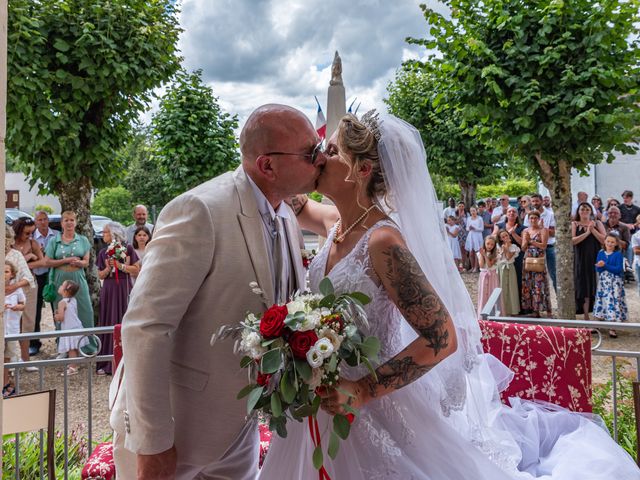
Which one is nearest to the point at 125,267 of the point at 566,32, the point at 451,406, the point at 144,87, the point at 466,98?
the point at 144,87

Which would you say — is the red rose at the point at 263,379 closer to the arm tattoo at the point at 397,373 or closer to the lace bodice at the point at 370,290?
the arm tattoo at the point at 397,373

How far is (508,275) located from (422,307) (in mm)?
8404

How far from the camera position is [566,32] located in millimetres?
7211

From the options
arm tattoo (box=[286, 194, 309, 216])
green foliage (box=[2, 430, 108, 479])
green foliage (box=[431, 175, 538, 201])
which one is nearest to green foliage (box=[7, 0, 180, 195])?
green foliage (box=[2, 430, 108, 479])

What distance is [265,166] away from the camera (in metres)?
2.25

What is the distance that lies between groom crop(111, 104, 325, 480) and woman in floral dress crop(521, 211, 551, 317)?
8.19 metres

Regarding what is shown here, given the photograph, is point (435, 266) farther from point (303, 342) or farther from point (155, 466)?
point (155, 466)

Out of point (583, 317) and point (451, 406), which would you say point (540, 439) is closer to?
point (451, 406)

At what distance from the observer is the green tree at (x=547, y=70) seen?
7270 millimetres

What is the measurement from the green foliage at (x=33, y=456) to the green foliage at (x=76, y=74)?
4.85 meters

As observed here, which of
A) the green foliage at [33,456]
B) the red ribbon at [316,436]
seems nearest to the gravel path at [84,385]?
the green foliage at [33,456]

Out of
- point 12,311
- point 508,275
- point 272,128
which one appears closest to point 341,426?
point 272,128

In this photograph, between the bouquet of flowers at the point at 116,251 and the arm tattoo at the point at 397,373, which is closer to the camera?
the arm tattoo at the point at 397,373

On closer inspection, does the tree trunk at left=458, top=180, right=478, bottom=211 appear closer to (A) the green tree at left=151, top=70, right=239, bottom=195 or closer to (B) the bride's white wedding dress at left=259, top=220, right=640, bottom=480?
(A) the green tree at left=151, top=70, right=239, bottom=195
